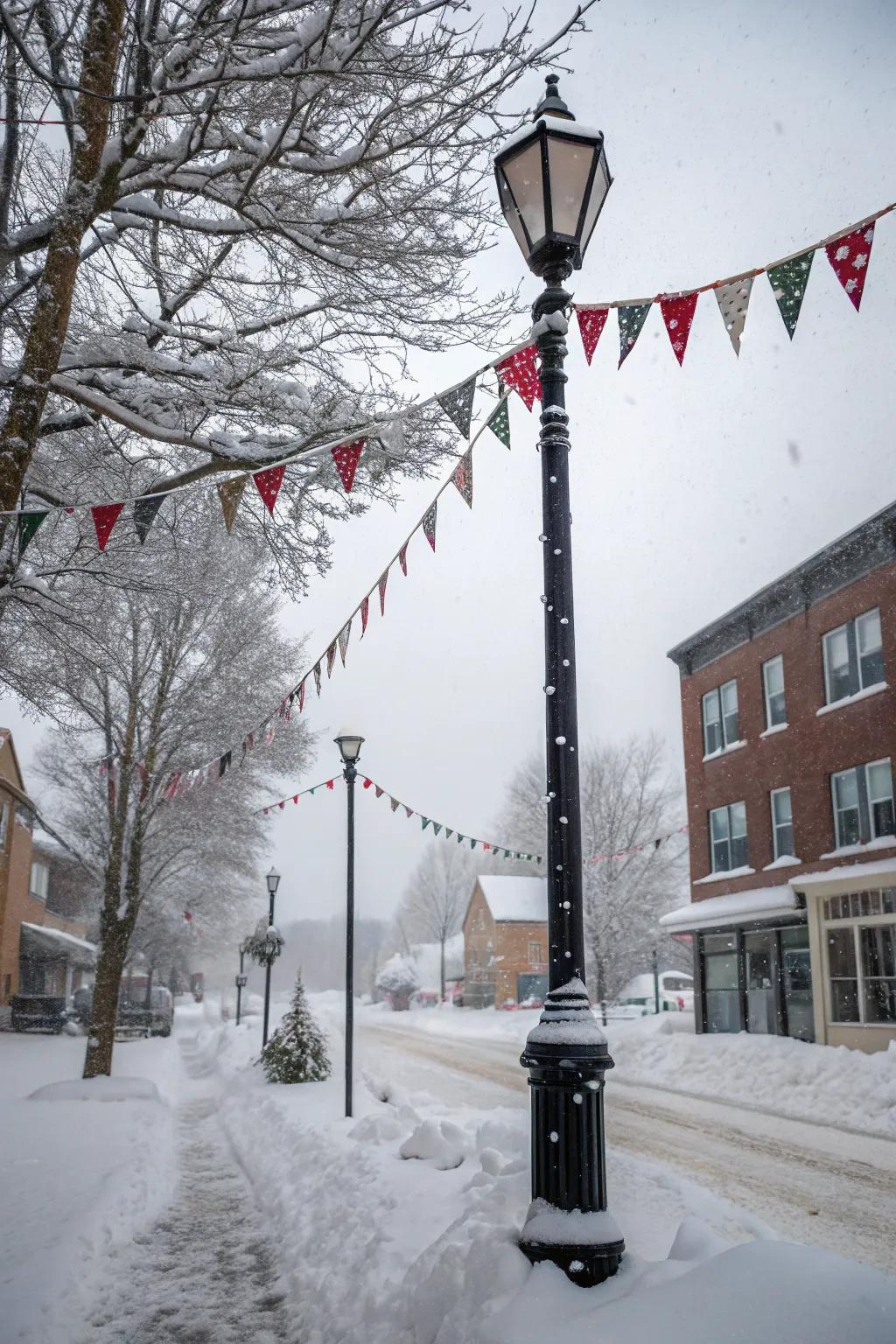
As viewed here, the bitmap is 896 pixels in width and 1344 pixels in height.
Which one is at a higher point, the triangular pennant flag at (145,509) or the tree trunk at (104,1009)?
the triangular pennant flag at (145,509)

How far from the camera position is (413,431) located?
8.01 meters

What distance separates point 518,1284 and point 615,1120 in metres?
10.5

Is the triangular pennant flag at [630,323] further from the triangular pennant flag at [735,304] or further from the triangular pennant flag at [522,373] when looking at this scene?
the triangular pennant flag at [522,373]

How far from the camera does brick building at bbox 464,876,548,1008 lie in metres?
48.7

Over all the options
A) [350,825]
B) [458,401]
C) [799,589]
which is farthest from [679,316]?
[799,589]

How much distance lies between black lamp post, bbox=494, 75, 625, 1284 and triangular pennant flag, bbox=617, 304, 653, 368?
112 cm

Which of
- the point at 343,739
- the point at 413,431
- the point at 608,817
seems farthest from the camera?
the point at 608,817

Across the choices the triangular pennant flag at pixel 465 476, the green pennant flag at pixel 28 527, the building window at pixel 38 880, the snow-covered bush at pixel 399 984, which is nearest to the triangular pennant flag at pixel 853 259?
the triangular pennant flag at pixel 465 476

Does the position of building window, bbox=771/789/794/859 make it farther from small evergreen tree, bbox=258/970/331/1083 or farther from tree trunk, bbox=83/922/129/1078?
tree trunk, bbox=83/922/129/1078

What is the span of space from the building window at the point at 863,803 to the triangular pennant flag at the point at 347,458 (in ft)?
47.9

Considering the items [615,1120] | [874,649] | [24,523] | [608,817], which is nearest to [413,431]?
[24,523]

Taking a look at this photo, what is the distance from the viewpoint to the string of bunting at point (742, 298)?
5.38 m

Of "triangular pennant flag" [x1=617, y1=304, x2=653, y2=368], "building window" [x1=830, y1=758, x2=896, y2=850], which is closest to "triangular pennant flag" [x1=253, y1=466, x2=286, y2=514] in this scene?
"triangular pennant flag" [x1=617, y1=304, x2=653, y2=368]

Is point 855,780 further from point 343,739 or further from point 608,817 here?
point 608,817
